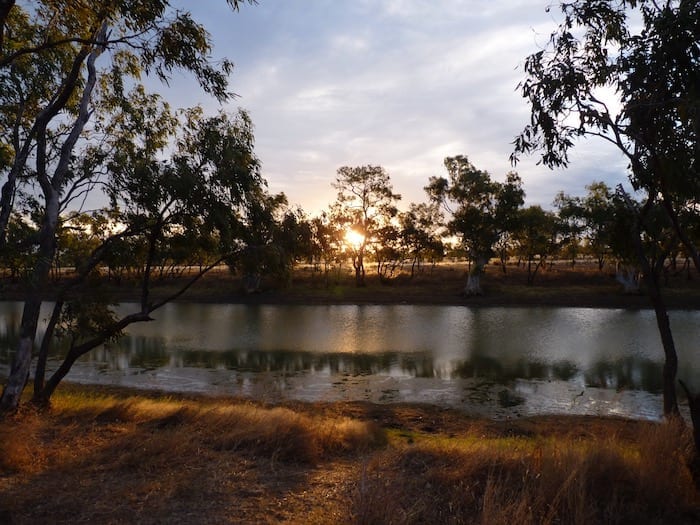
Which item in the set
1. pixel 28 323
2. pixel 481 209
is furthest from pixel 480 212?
pixel 28 323

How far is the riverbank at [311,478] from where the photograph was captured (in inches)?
204

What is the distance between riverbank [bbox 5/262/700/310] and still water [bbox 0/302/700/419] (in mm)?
8228

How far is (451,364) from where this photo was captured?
22.1m

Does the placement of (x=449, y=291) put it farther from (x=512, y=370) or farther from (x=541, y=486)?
(x=541, y=486)

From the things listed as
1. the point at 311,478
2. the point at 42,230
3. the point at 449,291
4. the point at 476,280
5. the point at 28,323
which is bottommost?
the point at 311,478

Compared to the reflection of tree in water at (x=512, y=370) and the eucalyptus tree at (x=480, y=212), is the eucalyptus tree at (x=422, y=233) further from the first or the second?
the reflection of tree in water at (x=512, y=370)

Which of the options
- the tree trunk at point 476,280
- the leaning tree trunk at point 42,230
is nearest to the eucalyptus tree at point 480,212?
the tree trunk at point 476,280

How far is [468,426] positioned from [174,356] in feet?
51.5

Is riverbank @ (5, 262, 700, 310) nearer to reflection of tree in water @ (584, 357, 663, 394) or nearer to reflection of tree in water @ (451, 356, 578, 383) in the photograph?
reflection of tree in water @ (584, 357, 663, 394)

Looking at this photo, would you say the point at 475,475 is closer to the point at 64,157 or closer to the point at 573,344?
the point at 64,157

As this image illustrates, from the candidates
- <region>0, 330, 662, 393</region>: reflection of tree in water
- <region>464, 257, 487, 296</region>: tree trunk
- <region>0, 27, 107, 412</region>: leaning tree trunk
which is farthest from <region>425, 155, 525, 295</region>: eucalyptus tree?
<region>0, 27, 107, 412</region>: leaning tree trunk

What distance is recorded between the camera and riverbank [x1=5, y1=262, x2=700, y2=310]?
48281mm

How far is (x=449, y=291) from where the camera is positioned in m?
56.1

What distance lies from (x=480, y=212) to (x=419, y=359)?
32.5m
